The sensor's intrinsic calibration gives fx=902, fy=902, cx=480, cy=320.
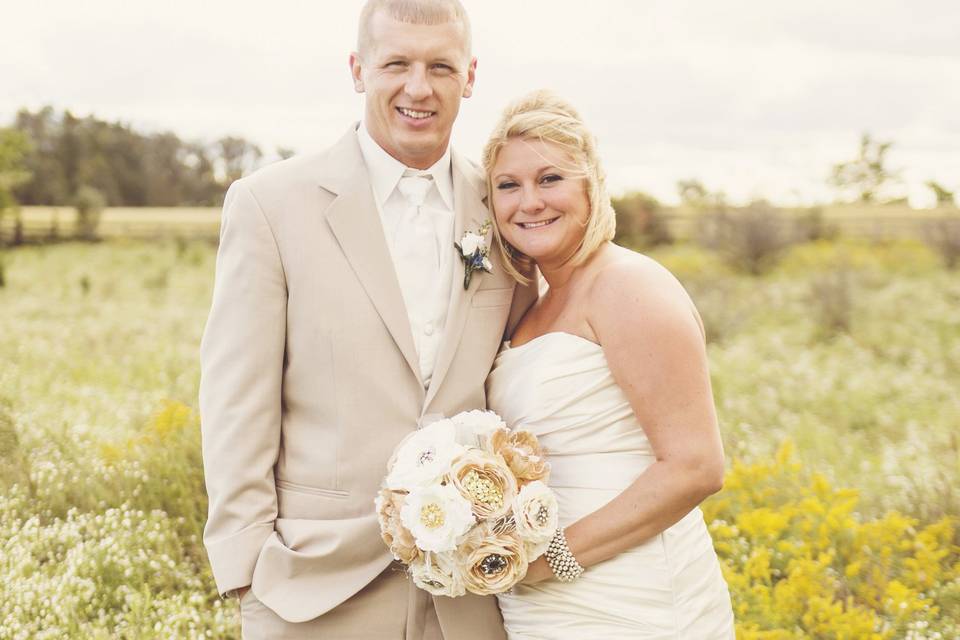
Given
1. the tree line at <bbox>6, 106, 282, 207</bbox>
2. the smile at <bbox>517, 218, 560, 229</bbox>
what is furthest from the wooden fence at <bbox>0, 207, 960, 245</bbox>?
the smile at <bbox>517, 218, 560, 229</bbox>

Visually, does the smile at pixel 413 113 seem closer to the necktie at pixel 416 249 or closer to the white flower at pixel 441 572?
the necktie at pixel 416 249

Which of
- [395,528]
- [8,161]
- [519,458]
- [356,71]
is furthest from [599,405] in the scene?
[8,161]

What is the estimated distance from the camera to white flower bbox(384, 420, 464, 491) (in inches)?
107

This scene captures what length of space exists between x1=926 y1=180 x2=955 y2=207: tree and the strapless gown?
108ft

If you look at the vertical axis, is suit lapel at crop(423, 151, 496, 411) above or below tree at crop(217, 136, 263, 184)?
above

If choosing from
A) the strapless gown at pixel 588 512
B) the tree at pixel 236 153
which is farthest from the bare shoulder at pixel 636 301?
the tree at pixel 236 153

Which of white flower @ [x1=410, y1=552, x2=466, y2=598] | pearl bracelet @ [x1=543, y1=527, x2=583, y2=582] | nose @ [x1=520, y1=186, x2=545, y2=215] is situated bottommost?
pearl bracelet @ [x1=543, y1=527, x2=583, y2=582]

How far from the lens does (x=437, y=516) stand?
266cm

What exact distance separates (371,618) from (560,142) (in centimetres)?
187

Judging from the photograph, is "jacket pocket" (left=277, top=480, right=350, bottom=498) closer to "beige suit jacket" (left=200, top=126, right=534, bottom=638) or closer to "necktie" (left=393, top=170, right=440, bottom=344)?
"beige suit jacket" (left=200, top=126, right=534, bottom=638)

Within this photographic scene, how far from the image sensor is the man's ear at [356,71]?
345 centimetres

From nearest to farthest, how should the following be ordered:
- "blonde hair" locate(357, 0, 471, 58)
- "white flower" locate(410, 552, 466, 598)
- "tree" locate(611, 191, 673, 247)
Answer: "white flower" locate(410, 552, 466, 598)
"blonde hair" locate(357, 0, 471, 58)
"tree" locate(611, 191, 673, 247)

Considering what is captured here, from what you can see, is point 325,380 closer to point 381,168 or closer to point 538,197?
point 381,168

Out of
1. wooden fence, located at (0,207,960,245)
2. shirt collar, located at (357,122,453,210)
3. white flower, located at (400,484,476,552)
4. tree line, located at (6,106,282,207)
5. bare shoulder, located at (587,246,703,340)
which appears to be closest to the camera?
white flower, located at (400,484,476,552)
